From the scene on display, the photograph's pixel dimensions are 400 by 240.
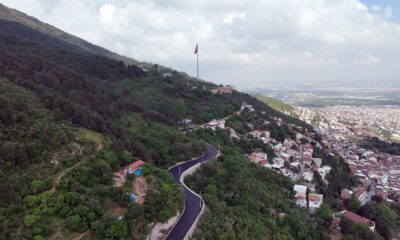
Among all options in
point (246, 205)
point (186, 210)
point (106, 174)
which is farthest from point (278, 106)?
point (106, 174)

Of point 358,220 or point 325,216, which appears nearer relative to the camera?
point 325,216

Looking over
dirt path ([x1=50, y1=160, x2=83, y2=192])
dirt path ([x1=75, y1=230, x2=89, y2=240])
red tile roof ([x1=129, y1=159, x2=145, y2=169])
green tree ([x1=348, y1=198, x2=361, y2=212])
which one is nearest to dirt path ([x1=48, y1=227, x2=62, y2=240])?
dirt path ([x1=75, y1=230, x2=89, y2=240])

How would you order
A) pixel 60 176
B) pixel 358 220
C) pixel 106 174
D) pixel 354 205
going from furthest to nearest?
pixel 354 205, pixel 358 220, pixel 106 174, pixel 60 176

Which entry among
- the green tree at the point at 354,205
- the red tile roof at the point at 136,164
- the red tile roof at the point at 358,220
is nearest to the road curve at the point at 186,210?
the red tile roof at the point at 136,164

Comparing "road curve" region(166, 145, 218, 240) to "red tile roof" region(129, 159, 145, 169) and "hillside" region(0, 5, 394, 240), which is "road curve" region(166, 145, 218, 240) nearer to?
"hillside" region(0, 5, 394, 240)

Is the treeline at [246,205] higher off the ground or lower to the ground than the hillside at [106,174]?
lower

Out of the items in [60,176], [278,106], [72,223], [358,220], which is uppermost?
[60,176]

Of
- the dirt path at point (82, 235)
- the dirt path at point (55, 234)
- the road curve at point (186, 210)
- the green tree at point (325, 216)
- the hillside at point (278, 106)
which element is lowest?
the green tree at point (325, 216)

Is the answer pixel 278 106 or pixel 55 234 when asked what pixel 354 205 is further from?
pixel 278 106

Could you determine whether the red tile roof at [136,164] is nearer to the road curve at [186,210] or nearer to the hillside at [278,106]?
the road curve at [186,210]

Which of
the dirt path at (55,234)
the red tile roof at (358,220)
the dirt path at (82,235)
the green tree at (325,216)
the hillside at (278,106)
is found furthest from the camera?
the hillside at (278,106)

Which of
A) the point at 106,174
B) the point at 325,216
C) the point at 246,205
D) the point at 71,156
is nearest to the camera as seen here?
the point at 106,174

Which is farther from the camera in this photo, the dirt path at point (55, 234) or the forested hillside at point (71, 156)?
the forested hillside at point (71, 156)
